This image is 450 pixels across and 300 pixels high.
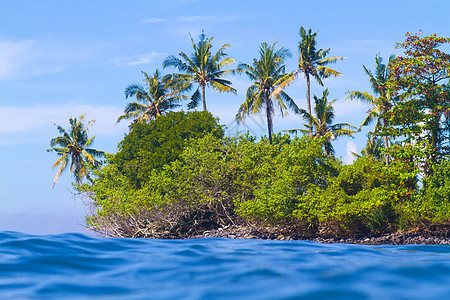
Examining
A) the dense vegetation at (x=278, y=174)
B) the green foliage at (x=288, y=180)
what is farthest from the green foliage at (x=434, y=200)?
the green foliage at (x=288, y=180)

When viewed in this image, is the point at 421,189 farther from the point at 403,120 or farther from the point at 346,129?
the point at 346,129

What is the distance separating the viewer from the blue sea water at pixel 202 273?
133 inches

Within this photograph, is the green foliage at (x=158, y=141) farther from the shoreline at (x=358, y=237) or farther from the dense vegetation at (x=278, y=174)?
the shoreline at (x=358, y=237)

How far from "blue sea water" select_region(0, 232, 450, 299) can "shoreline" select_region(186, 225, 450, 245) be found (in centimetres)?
1195

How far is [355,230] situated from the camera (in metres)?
17.7

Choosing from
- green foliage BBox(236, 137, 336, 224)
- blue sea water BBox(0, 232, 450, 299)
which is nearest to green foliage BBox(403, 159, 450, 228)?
green foliage BBox(236, 137, 336, 224)

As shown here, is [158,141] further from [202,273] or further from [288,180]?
[202,273]

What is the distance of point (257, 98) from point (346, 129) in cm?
749

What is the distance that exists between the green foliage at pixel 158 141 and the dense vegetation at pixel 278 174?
0.07 m

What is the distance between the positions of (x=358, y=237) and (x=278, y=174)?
466 cm

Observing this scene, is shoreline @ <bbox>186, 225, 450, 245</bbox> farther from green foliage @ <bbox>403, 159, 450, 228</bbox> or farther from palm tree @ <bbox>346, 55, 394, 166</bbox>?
palm tree @ <bbox>346, 55, 394, 166</bbox>

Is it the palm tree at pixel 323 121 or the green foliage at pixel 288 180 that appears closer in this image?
the green foliage at pixel 288 180

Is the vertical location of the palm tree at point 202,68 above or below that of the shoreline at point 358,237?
above

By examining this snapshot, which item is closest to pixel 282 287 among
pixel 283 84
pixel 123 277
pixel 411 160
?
pixel 123 277
